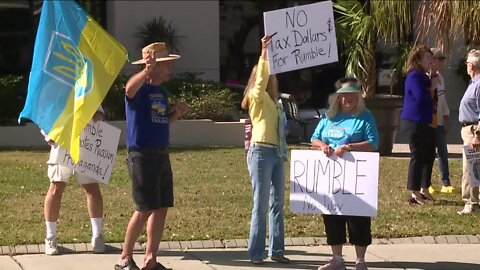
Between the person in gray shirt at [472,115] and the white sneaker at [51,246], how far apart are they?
14.0ft

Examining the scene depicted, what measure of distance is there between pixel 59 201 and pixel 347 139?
2.52 m

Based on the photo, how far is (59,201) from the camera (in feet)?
27.8

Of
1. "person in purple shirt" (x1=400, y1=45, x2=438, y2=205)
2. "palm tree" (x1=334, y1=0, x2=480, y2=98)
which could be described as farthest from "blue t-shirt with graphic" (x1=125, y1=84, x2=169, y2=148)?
"palm tree" (x1=334, y1=0, x2=480, y2=98)

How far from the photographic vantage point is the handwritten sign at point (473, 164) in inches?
Result: 399

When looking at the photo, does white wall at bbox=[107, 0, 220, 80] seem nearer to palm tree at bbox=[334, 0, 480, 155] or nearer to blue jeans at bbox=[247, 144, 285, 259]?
palm tree at bbox=[334, 0, 480, 155]

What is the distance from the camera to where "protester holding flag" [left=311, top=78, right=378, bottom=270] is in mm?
7793

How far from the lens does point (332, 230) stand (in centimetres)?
789

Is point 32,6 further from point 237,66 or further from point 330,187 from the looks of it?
point 330,187

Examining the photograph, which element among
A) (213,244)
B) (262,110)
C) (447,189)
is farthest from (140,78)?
(447,189)

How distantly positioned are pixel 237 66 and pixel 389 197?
40.2ft

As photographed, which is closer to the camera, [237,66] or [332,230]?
[332,230]

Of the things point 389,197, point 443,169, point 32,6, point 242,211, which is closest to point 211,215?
point 242,211

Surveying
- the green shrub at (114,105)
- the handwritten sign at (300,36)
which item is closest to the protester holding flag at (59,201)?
the handwritten sign at (300,36)

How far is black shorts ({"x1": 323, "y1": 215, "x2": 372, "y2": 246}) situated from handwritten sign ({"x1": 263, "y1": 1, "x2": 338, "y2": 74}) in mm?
1293
